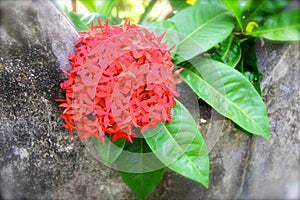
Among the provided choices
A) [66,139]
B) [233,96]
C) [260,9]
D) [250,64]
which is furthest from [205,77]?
[66,139]

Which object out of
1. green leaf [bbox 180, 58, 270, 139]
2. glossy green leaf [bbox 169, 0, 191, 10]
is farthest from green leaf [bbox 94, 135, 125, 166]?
glossy green leaf [bbox 169, 0, 191, 10]

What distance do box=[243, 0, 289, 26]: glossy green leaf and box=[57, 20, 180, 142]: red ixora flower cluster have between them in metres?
0.46

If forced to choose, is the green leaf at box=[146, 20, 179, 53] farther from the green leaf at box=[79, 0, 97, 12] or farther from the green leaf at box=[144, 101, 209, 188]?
the green leaf at box=[79, 0, 97, 12]

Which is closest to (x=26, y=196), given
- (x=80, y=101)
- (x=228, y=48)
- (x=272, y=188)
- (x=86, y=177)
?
(x=86, y=177)

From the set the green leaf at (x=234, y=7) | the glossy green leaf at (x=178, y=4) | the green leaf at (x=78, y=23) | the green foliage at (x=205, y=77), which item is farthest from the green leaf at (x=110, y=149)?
the glossy green leaf at (x=178, y=4)

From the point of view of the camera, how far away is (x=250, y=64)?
4.34ft

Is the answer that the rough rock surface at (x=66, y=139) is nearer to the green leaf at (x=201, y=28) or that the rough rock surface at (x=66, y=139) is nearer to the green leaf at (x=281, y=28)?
the green leaf at (x=281, y=28)

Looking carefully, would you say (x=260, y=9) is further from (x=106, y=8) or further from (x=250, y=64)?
(x=106, y=8)

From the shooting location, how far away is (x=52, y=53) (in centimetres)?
106

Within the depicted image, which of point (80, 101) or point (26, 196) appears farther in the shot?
point (26, 196)

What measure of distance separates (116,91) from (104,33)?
0.69 feet

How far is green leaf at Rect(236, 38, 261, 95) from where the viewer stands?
128 centimetres

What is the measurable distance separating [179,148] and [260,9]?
1.98 feet

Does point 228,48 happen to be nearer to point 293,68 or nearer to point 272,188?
point 293,68
